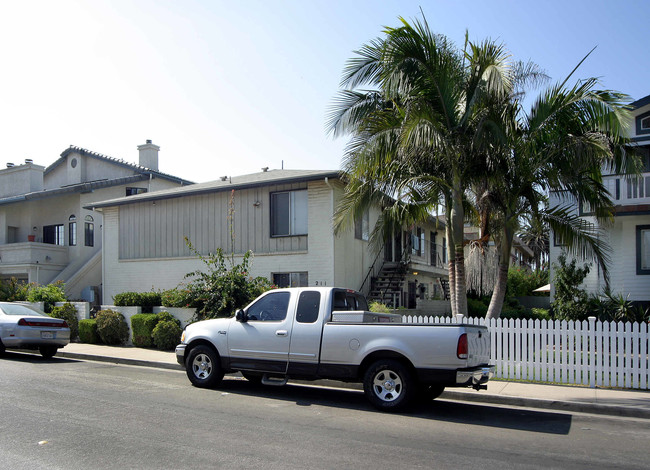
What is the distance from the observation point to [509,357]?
1217 cm

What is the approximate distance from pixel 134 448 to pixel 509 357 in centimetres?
836

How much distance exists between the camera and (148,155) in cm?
3291

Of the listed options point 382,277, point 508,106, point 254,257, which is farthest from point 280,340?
point 382,277

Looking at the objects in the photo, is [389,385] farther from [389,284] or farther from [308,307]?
[389,284]

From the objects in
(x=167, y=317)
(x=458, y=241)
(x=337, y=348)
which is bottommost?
(x=167, y=317)

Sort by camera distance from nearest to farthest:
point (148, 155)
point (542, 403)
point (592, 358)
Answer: point (542, 403), point (592, 358), point (148, 155)

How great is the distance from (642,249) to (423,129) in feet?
36.0

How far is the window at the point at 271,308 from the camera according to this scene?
400 inches

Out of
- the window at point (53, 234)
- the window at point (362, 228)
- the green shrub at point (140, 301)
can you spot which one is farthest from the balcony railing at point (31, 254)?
the window at point (362, 228)

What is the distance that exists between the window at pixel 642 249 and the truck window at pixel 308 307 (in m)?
13.6

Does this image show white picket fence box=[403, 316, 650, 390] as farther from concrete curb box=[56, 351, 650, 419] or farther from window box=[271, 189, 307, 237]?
window box=[271, 189, 307, 237]

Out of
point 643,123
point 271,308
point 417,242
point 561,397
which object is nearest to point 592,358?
point 561,397

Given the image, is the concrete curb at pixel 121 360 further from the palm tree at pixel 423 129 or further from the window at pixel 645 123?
the window at pixel 645 123

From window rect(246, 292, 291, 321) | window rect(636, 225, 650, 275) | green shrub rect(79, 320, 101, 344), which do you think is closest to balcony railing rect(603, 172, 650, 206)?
window rect(636, 225, 650, 275)
